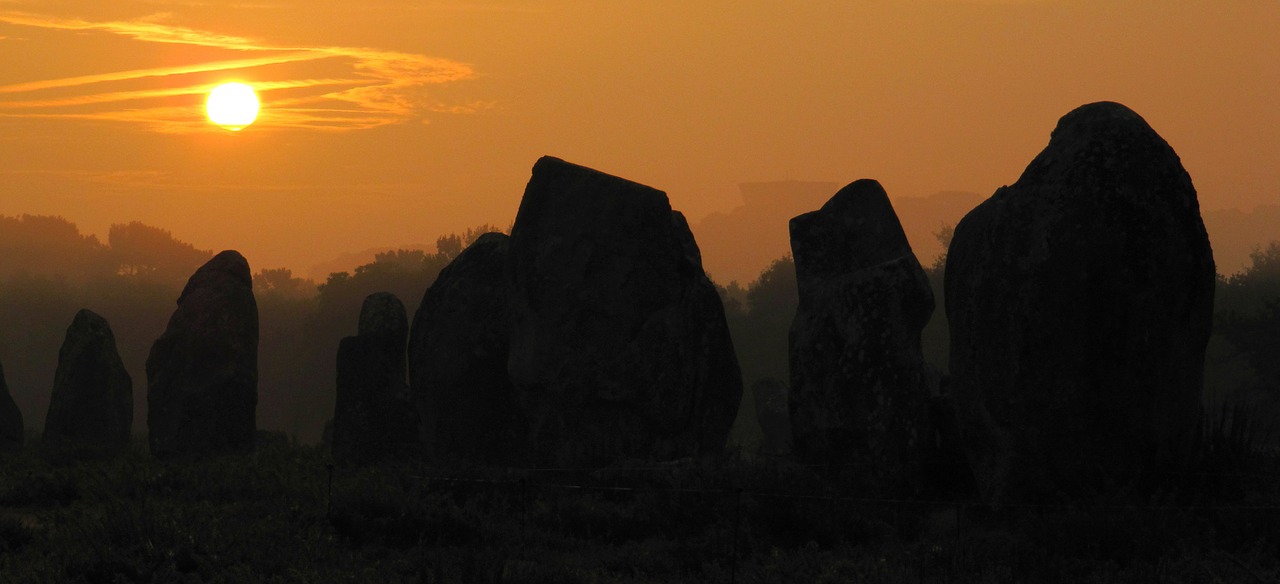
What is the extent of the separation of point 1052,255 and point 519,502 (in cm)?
679

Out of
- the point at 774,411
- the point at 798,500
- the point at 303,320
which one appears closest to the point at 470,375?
the point at 798,500

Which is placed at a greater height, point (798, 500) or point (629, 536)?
point (798, 500)

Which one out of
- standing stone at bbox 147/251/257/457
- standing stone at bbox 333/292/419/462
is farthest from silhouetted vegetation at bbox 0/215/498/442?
standing stone at bbox 333/292/419/462

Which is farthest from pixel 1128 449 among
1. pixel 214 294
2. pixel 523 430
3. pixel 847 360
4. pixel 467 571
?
pixel 214 294

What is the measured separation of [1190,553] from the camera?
1281 cm

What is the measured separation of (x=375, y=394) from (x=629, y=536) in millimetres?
12293

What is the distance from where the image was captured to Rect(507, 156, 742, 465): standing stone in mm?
21484

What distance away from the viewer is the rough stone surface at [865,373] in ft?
57.8

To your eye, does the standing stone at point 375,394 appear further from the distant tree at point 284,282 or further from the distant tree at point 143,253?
the distant tree at point 143,253

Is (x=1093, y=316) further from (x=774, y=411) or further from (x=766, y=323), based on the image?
(x=766, y=323)

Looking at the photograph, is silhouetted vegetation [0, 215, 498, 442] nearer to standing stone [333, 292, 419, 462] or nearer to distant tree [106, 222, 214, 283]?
distant tree [106, 222, 214, 283]

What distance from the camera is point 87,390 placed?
30.9 m

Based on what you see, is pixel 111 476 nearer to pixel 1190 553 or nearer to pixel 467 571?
pixel 467 571

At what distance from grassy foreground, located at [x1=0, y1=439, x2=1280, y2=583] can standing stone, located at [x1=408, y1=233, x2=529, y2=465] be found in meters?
5.54
